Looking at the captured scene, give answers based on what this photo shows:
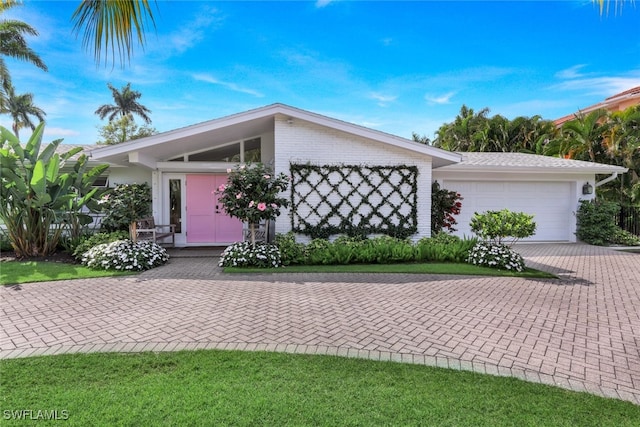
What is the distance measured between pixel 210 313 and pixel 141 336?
42.5 inches

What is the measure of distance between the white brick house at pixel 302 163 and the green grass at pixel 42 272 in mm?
3104

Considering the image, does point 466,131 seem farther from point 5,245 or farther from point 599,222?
point 5,245

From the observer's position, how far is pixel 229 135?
1115 centimetres

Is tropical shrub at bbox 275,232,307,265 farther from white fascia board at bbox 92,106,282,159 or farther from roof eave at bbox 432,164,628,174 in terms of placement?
roof eave at bbox 432,164,628,174

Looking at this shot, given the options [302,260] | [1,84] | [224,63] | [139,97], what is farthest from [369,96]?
[139,97]

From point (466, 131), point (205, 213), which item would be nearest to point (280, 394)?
point (205, 213)

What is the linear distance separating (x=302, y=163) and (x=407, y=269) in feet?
14.6

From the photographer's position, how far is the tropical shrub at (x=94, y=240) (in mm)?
9281

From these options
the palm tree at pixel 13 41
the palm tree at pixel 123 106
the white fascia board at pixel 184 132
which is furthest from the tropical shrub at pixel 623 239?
the palm tree at pixel 123 106

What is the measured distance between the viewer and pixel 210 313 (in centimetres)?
527

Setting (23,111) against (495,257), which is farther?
(23,111)

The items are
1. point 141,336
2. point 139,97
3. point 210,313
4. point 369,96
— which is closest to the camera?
point 141,336

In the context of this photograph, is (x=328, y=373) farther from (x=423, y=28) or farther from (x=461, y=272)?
(x=423, y=28)

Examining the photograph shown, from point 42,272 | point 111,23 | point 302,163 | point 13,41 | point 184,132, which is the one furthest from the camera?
point 13,41
